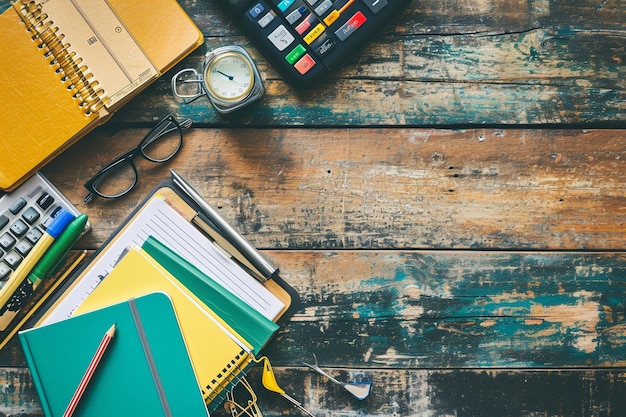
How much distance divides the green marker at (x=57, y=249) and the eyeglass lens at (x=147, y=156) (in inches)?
2.2

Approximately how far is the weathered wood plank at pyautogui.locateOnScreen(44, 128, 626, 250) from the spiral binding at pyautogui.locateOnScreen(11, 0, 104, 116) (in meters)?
0.06

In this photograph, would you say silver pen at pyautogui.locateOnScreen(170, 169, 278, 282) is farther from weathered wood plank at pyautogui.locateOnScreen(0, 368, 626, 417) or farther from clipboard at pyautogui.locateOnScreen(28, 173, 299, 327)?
weathered wood plank at pyautogui.locateOnScreen(0, 368, 626, 417)

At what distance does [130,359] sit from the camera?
0.83m

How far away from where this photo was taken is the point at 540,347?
2.90 feet

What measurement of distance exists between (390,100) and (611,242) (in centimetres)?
38

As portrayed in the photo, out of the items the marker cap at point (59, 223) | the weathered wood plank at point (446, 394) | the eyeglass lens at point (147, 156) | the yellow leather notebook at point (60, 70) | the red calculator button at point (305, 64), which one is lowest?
the weathered wood plank at point (446, 394)

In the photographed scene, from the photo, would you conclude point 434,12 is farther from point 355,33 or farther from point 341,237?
point 341,237

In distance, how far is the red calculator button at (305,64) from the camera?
2.75ft

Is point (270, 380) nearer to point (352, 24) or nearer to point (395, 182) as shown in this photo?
point (395, 182)

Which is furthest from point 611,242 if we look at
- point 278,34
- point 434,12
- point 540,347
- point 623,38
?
point 278,34

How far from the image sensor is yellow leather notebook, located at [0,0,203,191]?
826mm

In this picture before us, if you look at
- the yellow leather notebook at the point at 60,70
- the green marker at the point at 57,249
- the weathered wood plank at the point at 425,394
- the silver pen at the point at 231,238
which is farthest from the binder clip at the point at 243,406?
the yellow leather notebook at the point at 60,70

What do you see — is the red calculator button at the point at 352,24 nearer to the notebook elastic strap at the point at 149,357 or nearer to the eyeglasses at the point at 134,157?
the eyeglasses at the point at 134,157

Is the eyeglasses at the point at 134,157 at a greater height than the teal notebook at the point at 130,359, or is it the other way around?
the eyeglasses at the point at 134,157
